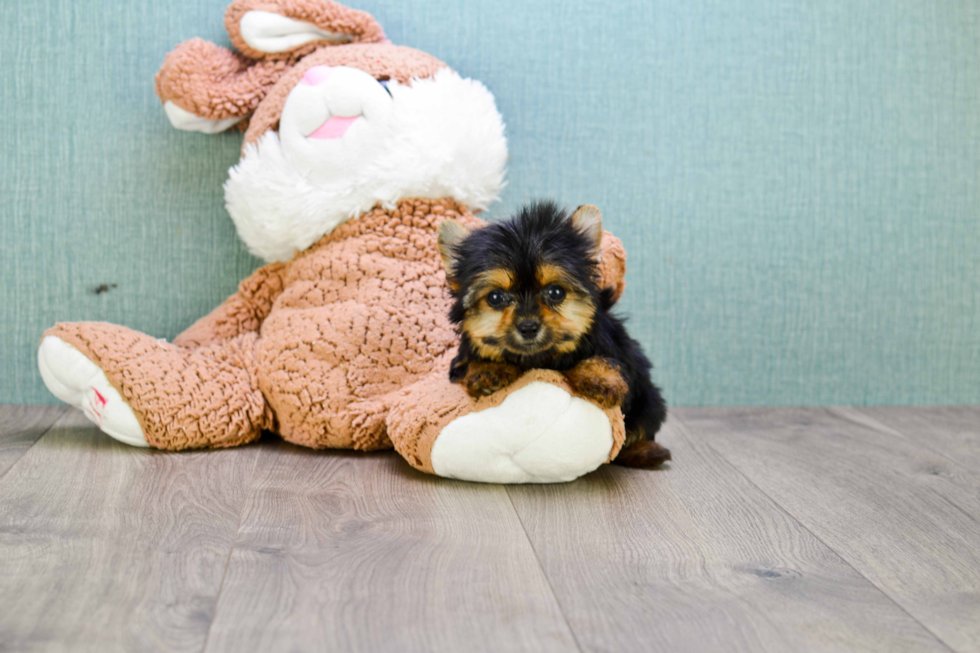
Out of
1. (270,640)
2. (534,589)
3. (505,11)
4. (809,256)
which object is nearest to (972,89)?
(809,256)

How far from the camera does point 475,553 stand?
1.18 metres

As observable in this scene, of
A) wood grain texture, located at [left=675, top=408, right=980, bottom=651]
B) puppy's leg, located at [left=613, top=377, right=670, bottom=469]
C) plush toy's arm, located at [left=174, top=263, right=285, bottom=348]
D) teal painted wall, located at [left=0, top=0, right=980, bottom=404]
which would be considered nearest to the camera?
wood grain texture, located at [left=675, top=408, right=980, bottom=651]

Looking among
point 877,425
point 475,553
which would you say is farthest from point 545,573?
point 877,425

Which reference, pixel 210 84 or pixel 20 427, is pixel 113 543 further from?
pixel 210 84

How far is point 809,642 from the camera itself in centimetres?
94

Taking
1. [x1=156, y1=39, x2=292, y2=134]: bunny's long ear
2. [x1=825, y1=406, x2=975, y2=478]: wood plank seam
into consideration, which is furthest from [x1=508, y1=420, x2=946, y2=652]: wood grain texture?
[x1=156, y1=39, x2=292, y2=134]: bunny's long ear

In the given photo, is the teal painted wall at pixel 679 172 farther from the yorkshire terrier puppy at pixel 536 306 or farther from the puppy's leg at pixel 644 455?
the yorkshire terrier puppy at pixel 536 306

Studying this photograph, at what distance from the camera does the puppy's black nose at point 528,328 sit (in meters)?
1.32

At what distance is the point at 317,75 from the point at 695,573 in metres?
1.29

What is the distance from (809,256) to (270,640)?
1788 millimetres

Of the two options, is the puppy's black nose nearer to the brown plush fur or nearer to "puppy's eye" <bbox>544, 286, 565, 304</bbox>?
"puppy's eye" <bbox>544, 286, 565, 304</bbox>

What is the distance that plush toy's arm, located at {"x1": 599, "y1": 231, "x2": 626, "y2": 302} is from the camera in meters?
1.64

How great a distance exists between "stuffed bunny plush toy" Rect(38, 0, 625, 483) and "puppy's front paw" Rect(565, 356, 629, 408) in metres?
0.25

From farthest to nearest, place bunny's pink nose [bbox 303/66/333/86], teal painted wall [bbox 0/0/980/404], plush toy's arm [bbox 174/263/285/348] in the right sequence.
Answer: teal painted wall [bbox 0/0/980/404] → plush toy's arm [bbox 174/263/285/348] → bunny's pink nose [bbox 303/66/333/86]
